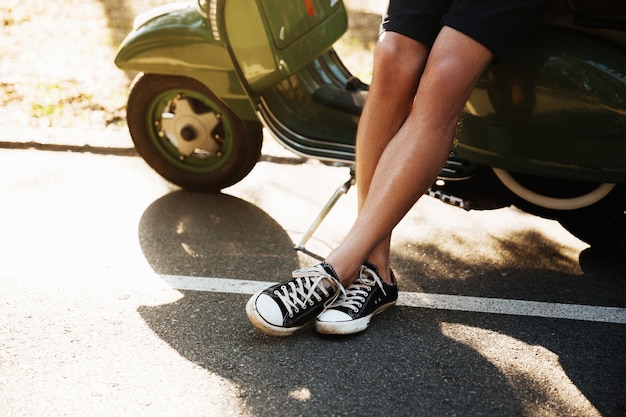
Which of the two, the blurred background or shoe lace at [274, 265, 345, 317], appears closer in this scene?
shoe lace at [274, 265, 345, 317]

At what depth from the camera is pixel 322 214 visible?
2918 mm

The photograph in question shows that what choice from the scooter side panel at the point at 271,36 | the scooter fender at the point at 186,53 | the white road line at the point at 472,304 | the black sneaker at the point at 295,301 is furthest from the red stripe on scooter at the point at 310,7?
the black sneaker at the point at 295,301

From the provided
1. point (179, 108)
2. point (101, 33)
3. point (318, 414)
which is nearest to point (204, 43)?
point (179, 108)

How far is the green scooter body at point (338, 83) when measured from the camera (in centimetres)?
245

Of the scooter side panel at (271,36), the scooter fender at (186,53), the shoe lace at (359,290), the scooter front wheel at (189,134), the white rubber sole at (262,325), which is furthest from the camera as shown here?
the scooter front wheel at (189,134)

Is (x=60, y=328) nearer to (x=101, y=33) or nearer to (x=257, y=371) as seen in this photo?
(x=257, y=371)

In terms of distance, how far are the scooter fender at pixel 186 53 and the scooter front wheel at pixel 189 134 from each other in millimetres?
103

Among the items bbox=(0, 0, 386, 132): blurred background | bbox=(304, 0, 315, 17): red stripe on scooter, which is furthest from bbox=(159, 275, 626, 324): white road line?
bbox=(0, 0, 386, 132): blurred background

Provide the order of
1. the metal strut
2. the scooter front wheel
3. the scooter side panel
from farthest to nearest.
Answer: the scooter front wheel, the scooter side panel, the metal strut

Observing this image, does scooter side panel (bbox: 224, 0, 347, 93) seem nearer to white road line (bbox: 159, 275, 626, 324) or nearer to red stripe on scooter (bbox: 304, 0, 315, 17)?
red stripe on scooter (bbox: 304, 0, 315, 17)

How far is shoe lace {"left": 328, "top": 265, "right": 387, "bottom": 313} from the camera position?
2.40m

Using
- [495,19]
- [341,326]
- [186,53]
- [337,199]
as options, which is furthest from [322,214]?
[495,19]

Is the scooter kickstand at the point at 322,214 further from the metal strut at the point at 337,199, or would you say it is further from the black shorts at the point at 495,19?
the black shorts at the point at 495,19

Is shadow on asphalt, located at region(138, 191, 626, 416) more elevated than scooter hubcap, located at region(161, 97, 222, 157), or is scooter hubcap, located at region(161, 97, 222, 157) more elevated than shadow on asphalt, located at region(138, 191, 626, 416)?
scooter hubcap, located at region(161, 97, 222, 157)
